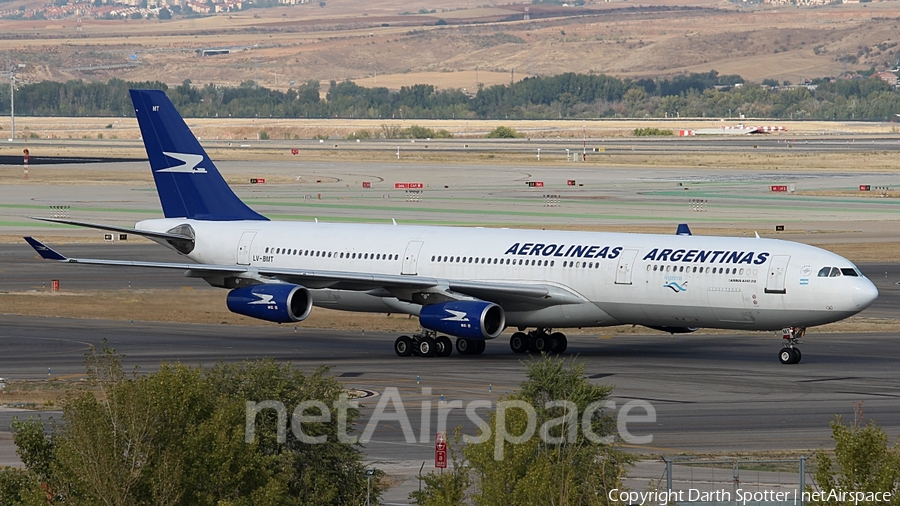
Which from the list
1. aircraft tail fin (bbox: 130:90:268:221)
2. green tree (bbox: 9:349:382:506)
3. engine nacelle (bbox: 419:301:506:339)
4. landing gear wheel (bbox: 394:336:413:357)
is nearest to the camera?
green tree (bbox: 9:349:382:506)

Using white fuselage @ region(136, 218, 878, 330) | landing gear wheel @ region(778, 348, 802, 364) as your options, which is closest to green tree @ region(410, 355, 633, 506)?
white fuselage @ region(136, 218, 878, 330)

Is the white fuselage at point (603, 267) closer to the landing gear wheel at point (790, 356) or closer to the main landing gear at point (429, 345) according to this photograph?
the landing gear wheel at point (790, 356)

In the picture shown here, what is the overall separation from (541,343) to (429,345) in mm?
3769

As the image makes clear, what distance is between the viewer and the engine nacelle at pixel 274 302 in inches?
1785

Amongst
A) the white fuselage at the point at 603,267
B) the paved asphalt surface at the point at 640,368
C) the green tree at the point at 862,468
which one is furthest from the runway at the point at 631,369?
the green tree at the point at 862,468

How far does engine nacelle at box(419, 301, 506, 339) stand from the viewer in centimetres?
4384

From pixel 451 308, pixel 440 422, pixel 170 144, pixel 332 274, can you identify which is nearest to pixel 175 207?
pixel 170 144

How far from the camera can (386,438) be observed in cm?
3259

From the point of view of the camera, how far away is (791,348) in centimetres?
4419

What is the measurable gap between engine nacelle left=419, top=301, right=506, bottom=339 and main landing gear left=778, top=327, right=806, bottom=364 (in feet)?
28.3

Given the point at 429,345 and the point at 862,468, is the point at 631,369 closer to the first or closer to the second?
the point at 429,345

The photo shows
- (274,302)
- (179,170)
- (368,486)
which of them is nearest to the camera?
(368,486)

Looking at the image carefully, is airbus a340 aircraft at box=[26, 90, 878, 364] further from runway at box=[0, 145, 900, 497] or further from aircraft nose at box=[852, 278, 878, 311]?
runway at box=[0, 145, 900, 497]

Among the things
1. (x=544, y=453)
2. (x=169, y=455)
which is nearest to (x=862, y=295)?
(x=544, y=453)
